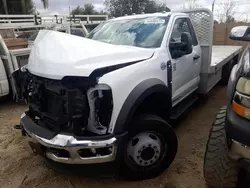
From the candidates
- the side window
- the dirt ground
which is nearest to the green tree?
the side window

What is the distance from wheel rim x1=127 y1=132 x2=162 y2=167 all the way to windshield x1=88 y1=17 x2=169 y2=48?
1253 millimetres

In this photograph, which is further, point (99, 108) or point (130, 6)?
point (130, 6)

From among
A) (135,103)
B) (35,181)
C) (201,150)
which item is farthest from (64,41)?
(201,150)

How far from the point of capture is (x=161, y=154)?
2.92 meters

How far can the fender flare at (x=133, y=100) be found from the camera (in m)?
2.48

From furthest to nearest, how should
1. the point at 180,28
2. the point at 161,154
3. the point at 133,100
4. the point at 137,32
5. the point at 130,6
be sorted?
the point at 130,6, the point at 180,28, the point at 137,32, the point at 161,154, the point at 133,100

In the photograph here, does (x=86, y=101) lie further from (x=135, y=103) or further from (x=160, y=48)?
(x=160, y=48)

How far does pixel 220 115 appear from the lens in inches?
106

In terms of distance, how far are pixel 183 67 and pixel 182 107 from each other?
70 centimetres

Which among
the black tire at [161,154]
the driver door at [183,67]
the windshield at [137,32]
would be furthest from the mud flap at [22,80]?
the driver door at [183,67]

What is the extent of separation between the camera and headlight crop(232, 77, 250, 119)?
1.84 meters

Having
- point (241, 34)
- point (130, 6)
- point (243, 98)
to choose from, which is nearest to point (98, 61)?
point (243, 98)

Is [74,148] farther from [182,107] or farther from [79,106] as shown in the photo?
[182,107]

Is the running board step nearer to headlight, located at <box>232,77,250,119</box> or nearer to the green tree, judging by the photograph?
headlight, located at <box>232,77,250,119</box>
